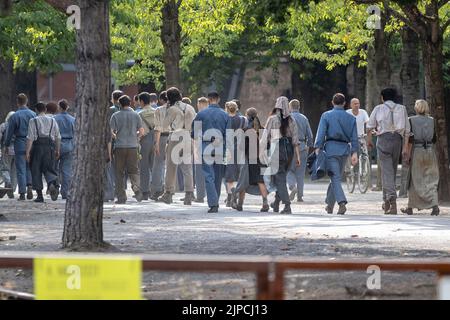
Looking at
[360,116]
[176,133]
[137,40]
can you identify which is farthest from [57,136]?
[137,40]

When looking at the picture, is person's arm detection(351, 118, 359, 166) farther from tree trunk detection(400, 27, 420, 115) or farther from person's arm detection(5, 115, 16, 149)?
tree trunk detection(400, 27, 420, 115)

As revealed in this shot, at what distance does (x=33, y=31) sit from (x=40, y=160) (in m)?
4.60

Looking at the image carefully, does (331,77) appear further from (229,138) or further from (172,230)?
(172,230)

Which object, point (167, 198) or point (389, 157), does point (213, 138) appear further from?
point (167, 198)

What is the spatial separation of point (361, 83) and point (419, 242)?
1239 inches

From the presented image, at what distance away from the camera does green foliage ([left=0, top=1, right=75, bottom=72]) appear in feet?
89.9

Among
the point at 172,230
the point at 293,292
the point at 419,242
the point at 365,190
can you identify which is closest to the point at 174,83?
the point at 365,190

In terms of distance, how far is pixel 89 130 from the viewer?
14.7 metres

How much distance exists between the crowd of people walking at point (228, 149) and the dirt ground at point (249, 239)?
1.62 ft

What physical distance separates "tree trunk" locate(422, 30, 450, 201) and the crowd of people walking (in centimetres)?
130

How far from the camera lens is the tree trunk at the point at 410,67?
29828 millimetres

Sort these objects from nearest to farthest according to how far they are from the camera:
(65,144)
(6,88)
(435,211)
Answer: (435,211)
(65,144)
(6,88)

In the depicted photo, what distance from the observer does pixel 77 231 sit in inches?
576

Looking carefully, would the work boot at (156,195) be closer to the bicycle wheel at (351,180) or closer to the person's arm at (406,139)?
the bicycle wheel at (351,180)
